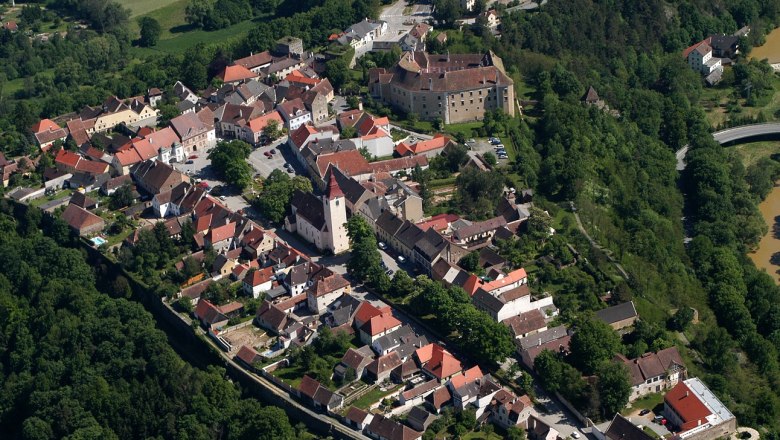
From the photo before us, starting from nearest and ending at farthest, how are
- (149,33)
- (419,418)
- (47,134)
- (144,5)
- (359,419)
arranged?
(419,418) < (359,419) < (47,134) < (149,33) < (144,5)

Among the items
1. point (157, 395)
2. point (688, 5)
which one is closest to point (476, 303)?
point (157, 395)

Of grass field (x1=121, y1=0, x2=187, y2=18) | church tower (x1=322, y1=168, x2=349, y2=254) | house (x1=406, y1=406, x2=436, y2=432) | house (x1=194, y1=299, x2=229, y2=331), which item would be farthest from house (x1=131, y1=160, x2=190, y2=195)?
grass field (x1=121, y1=0, x2=187, y2=18)

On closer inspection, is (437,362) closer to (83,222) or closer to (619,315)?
(619,315)


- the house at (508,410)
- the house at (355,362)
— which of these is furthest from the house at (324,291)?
the house at (508,410)

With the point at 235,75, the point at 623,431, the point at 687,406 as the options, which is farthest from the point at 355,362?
the point at 235,75

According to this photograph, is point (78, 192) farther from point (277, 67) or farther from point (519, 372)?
point (519, 372)

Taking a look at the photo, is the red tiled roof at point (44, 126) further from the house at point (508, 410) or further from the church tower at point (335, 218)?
the house at point (508, 410)
